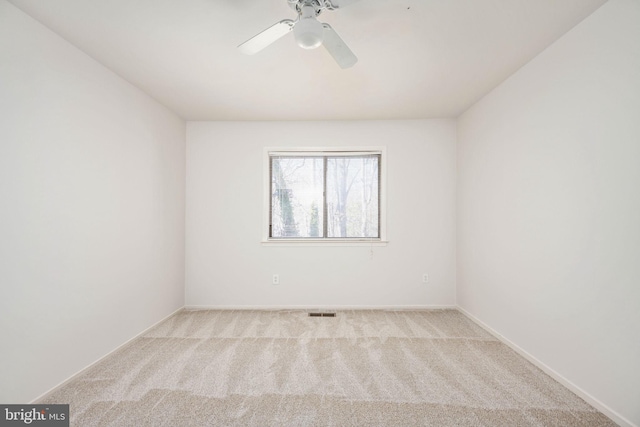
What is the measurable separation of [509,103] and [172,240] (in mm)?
3834

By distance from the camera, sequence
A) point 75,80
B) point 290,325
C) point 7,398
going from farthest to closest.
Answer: point 290,325 → point 75,80 → point 7,398

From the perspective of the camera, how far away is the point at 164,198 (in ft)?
10.6

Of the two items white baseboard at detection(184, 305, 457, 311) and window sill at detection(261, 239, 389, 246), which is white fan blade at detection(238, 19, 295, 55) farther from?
white baseboard at detection(184, 305, 457, 311)

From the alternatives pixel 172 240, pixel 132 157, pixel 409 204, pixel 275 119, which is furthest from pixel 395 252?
pixel 132 157

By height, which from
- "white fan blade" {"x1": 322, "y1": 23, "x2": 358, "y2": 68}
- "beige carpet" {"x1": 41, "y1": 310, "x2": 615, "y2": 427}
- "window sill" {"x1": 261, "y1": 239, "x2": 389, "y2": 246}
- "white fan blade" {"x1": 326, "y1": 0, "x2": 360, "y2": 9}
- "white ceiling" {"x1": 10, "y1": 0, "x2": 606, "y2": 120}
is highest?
"white ceiling" {"x1": 10, "y1": 0, "x2": 606, "y2": 120}

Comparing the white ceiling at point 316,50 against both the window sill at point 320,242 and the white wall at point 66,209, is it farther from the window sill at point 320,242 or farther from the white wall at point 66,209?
the window sill at point 320,242

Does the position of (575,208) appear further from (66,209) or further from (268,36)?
(66,209)

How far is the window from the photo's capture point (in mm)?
3748

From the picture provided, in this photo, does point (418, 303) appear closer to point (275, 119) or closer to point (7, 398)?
point (275, 119)

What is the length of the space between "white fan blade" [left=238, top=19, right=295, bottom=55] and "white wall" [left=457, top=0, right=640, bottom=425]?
1895mm

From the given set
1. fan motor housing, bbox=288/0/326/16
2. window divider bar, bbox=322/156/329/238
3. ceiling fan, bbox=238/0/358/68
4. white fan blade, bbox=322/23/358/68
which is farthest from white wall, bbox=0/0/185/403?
window divider bar, bbox=322/156/329/238

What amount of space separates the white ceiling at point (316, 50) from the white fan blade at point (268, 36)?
0.21m

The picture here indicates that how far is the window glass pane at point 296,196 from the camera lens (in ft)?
12.4

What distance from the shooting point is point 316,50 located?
212cm
